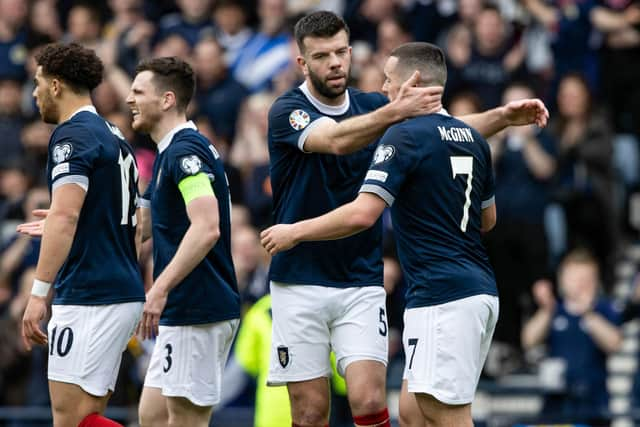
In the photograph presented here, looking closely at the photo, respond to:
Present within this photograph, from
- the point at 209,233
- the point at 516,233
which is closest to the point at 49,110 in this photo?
the point at 209,233

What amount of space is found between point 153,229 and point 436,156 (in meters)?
2.06

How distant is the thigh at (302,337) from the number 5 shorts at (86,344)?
1.12m

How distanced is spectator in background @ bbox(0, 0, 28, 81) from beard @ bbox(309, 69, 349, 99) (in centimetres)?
890

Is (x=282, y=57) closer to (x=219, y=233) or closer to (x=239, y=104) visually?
(x=239, y=104)

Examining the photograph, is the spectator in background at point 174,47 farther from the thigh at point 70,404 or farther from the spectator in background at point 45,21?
the thigh at point 70,404

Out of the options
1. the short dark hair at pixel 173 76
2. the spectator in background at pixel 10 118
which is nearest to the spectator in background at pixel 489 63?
the spectator in background at pixel 10 118

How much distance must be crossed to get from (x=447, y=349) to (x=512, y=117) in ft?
5.88

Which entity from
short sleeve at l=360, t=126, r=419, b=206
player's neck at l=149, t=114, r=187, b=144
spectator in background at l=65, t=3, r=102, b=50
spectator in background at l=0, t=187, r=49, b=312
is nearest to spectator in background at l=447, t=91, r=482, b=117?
spectator in background at l=0, t=187, r=49, b=312

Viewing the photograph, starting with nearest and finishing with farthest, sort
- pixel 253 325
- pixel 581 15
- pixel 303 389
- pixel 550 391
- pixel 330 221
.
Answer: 1. pixel 330 221
2. pixel 303 389
3. pixel 253 325
4. pixel 550 391
5. pixel 581 15

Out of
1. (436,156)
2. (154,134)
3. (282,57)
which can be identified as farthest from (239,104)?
(436,156)

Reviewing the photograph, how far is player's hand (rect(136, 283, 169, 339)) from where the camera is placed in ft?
26.9

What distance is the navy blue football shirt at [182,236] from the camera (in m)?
8.84

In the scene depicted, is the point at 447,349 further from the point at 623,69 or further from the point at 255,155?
the point at 623,69

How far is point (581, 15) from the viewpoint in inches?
622
